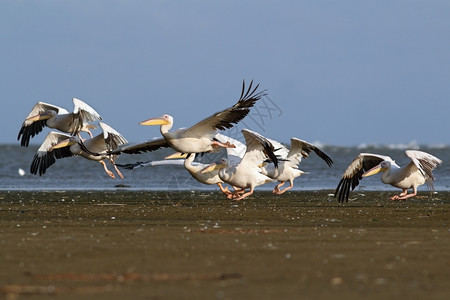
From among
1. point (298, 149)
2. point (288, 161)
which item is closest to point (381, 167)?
point (298, 149)

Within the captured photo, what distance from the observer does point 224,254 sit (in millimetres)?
7551

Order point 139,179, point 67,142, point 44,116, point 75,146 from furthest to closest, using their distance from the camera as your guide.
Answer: point 139,179 → point 44,116 → point 75,146 → point 67,142

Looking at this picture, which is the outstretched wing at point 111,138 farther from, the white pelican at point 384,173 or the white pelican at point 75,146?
the white pelican at point 384,173

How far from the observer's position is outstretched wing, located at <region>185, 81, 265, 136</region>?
1422 centimetres

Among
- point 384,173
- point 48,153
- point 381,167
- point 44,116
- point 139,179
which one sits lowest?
point 139,179

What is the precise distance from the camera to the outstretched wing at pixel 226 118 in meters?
14.2

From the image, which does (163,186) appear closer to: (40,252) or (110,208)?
(110,208)

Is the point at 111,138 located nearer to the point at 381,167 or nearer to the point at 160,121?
the point at 160,121

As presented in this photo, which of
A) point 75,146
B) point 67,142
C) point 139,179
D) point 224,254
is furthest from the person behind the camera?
point 139,179

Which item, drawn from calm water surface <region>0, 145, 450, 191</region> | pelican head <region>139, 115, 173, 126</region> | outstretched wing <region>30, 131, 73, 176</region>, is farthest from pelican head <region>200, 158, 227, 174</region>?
outstretched wing <region>30, 131, 73, 176</region>

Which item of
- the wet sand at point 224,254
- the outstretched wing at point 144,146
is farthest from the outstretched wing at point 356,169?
the outstretched wing at point 144,146

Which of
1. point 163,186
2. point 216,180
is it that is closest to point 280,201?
point 216,180

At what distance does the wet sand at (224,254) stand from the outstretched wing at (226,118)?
5.67 ft

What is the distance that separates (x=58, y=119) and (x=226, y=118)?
6.36m
